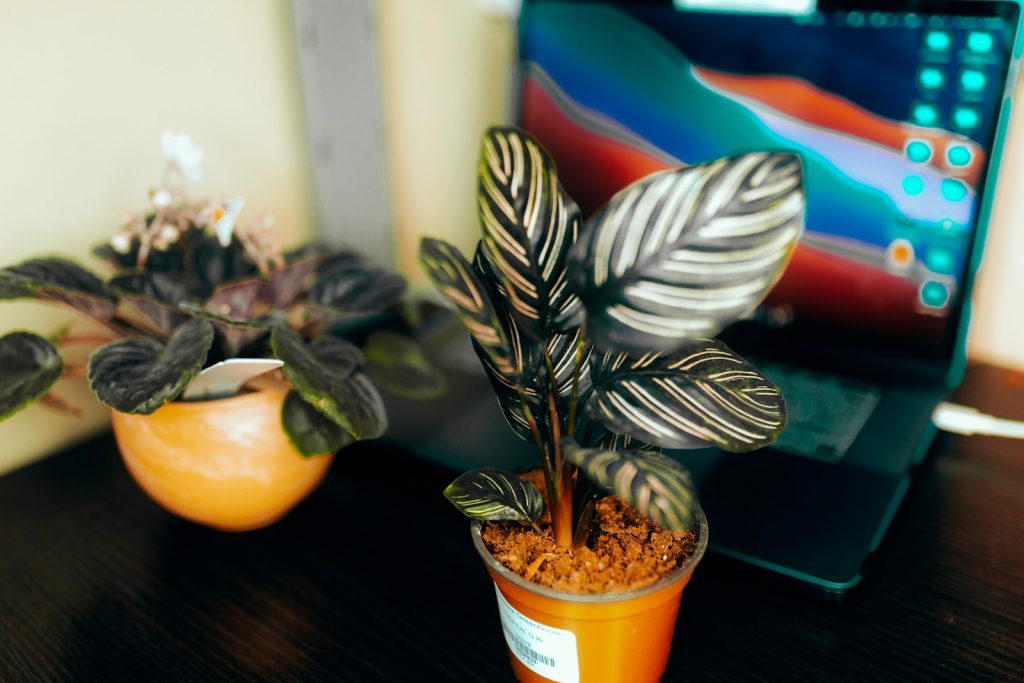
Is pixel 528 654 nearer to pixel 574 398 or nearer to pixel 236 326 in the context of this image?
pixel 574 398

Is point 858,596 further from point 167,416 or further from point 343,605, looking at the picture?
point 167,416

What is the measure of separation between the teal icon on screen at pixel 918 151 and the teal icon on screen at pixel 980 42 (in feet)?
0.30

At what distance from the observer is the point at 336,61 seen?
3.25ft

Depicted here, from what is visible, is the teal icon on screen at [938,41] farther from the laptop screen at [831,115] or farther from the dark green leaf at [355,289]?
the dark green leaf at [355,289]

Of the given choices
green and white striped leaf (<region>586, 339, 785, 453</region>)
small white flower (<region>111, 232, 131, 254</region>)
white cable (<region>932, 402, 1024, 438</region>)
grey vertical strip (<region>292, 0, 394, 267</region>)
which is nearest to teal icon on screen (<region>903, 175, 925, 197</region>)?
white cable (<region>932, 402, 1024, 438</region>)

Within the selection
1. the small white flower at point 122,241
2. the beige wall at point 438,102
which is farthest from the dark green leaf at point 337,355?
the beige wall at point 438,102

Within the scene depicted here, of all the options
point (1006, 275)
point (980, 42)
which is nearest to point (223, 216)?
point (980, 42)

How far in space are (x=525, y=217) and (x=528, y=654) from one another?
0.29m

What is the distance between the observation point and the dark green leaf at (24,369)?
1.91 feet

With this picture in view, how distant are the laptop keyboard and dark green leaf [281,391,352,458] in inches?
16.6

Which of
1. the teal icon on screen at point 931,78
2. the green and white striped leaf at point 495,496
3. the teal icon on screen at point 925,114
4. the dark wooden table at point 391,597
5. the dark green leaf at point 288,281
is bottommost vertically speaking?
the dark wooden table at point 391,597

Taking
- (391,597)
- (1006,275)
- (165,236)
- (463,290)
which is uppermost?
(463,290)

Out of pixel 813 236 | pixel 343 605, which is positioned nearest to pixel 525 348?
pixel 343 605

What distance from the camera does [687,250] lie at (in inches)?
13.3
